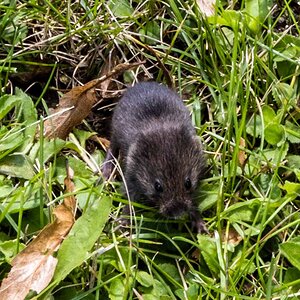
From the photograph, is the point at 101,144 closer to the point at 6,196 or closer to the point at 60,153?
the point at 60,153

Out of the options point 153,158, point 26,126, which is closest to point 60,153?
point 26,126

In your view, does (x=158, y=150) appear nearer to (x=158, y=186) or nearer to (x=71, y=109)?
(x=158, y=186)

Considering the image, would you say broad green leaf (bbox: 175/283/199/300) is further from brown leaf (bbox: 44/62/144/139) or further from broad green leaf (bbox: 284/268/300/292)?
brown leaf (bbox: 44/62/144/139)

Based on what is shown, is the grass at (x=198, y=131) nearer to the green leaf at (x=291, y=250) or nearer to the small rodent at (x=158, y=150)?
the green leaf at (x=291, y=250)

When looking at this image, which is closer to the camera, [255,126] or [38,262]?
[38,262]

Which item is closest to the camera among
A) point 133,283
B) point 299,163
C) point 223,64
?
point 133,283

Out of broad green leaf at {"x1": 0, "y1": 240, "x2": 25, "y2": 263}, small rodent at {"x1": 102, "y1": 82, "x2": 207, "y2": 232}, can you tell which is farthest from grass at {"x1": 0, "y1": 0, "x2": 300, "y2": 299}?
small rodent at {"x1": 102, "y1": 82, "x2": 207, "y2": 232}

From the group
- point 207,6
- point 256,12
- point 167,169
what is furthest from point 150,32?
point 167,169
